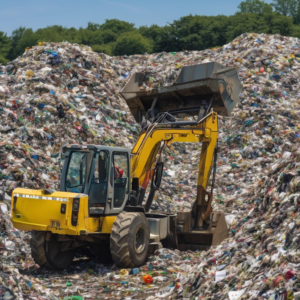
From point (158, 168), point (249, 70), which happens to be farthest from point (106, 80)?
point (158, 168)

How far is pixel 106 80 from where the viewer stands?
18141mm

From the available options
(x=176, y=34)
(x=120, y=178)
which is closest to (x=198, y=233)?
(x=120, y=178)

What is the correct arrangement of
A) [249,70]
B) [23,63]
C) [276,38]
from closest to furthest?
1. [23,63]
2. [249,70]
3. [276,38]

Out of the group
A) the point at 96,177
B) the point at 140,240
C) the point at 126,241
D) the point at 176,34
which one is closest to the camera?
the point at 126,241

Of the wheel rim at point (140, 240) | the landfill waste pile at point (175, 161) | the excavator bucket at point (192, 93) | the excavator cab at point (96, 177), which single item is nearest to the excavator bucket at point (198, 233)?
the landfill waste pile at point (175, 161)

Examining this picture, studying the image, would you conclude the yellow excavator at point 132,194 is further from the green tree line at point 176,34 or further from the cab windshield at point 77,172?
the green tree line at point 176,34

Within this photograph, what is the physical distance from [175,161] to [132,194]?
7226 millimetres

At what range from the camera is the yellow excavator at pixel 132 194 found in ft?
25.4

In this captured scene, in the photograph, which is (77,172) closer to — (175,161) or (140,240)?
(140,240)

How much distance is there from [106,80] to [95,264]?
10.5 meters

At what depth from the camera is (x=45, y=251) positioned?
26.9 feet

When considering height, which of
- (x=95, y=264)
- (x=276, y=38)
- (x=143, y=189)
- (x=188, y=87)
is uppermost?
(x=276, y=38)

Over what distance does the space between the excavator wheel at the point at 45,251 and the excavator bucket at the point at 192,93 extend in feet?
10.8

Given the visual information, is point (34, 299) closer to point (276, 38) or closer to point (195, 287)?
point (195, 287)
